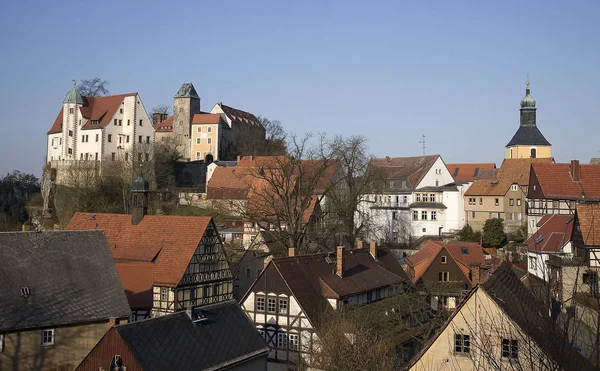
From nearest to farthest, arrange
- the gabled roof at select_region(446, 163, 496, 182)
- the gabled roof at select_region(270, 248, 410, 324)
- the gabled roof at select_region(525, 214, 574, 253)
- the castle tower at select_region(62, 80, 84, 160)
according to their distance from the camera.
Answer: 1. the gabled roof at select_region(270, 248, 410, 324)
2. the gabled roof at select_region(525, 214, 574, 253)
3. the castle tower at select_region(62, 80, 84, 160)
4. the gabled roof at select_region(446, 163, 496, 182)

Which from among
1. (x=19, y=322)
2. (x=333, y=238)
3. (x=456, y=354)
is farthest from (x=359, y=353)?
(x=333, y=238)

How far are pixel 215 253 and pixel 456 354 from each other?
1811cm

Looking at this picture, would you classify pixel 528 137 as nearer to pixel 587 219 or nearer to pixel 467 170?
pixel 467 170

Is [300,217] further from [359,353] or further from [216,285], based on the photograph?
[359,353]

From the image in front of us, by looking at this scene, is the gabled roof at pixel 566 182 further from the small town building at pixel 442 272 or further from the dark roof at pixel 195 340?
the dark roof at pixel 195 340

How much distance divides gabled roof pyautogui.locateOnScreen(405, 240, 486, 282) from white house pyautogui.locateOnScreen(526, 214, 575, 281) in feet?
11.1

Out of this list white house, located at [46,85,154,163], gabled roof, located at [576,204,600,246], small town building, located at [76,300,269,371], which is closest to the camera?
small town building, located at [76,300,269,371]

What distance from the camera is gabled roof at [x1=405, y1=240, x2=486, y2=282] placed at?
129 ft

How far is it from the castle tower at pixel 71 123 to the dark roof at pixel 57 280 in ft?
163

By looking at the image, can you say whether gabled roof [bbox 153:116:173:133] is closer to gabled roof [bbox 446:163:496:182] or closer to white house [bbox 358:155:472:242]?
gabled roof [bbox 446:163:496:182]

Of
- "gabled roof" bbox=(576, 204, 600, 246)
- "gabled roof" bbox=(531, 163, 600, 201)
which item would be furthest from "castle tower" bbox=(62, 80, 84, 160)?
"gabled roof" bbox=(576, 204, 600, 246)

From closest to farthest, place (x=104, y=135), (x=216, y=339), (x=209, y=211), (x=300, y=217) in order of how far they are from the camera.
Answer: (x=216, y=339)
(x=300, y=217)
(x=209, y=211)
(x=104, y=135)

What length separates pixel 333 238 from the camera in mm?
48719

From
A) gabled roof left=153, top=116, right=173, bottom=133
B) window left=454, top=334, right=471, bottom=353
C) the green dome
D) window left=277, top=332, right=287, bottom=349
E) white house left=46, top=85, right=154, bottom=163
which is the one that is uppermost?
the green dome
